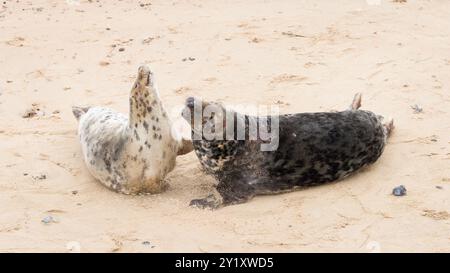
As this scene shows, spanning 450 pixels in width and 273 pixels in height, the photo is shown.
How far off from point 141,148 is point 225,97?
198 centimetres

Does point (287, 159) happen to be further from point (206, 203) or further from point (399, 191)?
point (399, 191)

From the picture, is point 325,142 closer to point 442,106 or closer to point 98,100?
point 442,106

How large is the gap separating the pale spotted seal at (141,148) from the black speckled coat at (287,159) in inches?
12.4

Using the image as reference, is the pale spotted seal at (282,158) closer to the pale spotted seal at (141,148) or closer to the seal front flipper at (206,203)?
the seal front flipper at (206,203)

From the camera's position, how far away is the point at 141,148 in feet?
15.0

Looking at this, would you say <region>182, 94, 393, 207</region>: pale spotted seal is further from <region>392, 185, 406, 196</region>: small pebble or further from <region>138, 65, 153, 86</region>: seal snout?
<region>138, 65, 153, 86</region>: seal snout

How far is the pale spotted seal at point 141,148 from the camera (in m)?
4.59

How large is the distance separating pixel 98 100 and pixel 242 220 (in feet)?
9.49

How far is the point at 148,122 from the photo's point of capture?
4.61 metres

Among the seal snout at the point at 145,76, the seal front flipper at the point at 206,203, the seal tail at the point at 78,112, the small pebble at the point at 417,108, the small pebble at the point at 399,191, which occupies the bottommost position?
the seal front flipper at the point at 206,203

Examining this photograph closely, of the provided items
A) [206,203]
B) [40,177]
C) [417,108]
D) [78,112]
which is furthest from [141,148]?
[417,108]

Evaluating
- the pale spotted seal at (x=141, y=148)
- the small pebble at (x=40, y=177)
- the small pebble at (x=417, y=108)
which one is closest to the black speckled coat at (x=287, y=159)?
the pale spotted seal at (x=141, y=148)

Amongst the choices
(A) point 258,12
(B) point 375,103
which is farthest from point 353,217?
(A) point 258,12

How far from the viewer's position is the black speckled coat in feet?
14.8
